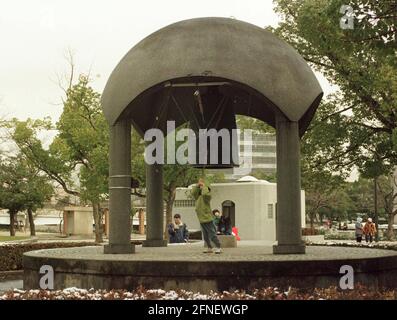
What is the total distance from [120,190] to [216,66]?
11.7 ft

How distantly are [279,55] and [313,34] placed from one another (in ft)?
29.1

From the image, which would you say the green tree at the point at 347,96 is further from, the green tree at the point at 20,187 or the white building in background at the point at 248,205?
the green tree at the point at 20,187

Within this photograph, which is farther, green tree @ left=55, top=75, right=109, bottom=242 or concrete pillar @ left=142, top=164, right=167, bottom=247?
green tree @ left=55, top=75, right=109, bottom=242

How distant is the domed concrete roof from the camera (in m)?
13.7

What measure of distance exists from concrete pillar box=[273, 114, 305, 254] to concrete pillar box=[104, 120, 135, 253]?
338 centimetres

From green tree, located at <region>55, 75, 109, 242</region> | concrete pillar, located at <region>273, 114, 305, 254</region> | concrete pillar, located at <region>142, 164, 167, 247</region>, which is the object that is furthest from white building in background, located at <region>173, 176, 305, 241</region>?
concrete pillar, located at <region>273, 114, 305, 254</region>

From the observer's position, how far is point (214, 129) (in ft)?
55.9

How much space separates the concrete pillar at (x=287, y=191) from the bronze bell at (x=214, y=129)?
287cm

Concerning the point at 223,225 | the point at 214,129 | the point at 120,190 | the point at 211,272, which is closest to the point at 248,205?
the point at 223,225

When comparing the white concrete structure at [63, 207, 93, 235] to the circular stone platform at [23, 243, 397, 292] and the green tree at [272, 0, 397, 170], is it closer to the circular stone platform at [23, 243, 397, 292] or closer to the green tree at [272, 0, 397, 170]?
the green tree at [272, 0, 397, 170]

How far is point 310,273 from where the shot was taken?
11.8 meters

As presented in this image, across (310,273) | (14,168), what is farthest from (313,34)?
(14,168)

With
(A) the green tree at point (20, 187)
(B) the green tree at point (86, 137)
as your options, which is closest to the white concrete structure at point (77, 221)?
(A) the green tree at point (20, 187)
